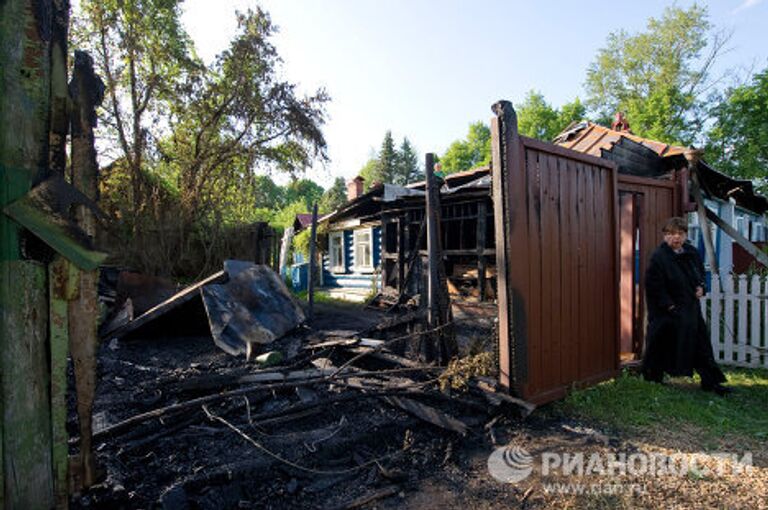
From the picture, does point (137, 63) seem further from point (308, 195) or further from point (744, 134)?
point (308, 195)

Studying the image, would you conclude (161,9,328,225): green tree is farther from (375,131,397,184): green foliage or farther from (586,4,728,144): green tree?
(375,131,397,184): green foliage

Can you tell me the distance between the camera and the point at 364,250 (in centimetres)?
1584

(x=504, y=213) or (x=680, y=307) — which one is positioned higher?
(x=504, y=213)

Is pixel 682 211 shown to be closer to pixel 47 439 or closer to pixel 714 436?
pixel 714 436

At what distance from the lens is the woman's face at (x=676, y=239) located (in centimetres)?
455

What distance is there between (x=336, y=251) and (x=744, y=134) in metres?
20.2

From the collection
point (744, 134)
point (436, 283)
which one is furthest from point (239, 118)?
point (744, 134)

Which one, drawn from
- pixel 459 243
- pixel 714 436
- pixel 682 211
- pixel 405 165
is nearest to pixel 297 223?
pixel 459 243

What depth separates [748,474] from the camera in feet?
9.37

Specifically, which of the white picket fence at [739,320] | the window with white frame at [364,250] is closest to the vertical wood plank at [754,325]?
the white picket fence at [739,320]

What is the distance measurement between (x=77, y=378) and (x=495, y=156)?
3.44m

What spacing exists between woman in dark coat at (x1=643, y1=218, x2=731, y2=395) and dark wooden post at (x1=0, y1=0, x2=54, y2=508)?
5.32 m

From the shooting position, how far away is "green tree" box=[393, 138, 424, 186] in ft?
184

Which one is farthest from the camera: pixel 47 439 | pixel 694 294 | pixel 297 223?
pixel 297 223
